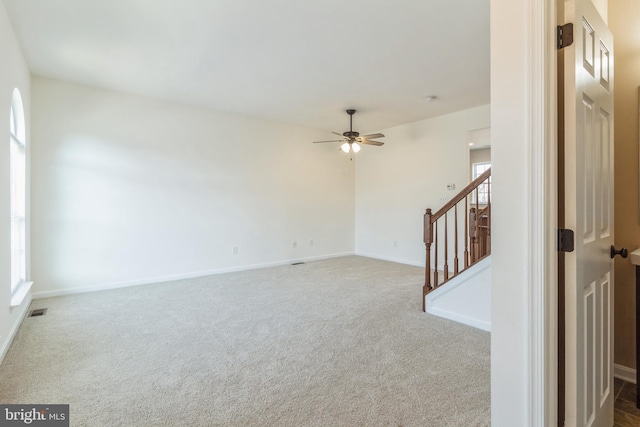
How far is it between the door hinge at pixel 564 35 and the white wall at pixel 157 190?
186 inches

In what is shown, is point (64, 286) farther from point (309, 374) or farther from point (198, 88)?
point (309, 374)

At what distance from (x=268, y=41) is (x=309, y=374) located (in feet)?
9.24

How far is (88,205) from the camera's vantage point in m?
4.11

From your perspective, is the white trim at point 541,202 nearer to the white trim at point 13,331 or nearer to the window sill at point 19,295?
the white trim at point 13,331

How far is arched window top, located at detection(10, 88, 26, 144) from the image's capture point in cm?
309

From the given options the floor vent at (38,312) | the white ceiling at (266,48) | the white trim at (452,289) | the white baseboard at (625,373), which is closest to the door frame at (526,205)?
the white baseboard at (625,373)

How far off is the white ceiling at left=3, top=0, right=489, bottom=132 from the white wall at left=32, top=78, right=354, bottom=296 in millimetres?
428

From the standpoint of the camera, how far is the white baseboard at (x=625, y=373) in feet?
6.42

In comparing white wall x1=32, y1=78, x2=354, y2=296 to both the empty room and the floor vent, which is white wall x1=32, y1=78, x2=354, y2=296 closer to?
the empty room

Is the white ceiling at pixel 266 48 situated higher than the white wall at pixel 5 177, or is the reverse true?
the white ceiling at pixel 266 48

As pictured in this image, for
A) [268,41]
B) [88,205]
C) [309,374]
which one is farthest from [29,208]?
[309,374]

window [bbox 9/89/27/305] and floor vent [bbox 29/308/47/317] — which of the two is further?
floor vent [bbox 29/308/47/317]

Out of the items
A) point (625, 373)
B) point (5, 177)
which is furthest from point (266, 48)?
point (625, 373)

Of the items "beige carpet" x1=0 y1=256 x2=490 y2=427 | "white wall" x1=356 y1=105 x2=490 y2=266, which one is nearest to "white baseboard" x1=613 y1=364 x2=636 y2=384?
"beige carpet" x1=0 y1=256 x2=490 y2=427
